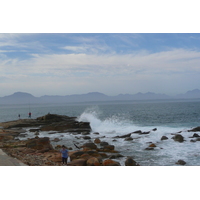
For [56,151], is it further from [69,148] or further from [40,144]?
[40,144]

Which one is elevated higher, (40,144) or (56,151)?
(40,144)

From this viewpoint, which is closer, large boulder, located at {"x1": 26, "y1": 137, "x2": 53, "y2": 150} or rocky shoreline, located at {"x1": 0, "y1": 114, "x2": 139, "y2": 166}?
rocky shoreline, located at {"x1": 0, "y1": 114, "x2": 139, "y2": 166}

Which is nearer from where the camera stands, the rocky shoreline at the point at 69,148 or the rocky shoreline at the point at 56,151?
the rocky shoreline at the point at 56,151

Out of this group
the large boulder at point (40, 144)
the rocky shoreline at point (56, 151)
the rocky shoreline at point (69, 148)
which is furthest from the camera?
the large boulder at point (40, 144)

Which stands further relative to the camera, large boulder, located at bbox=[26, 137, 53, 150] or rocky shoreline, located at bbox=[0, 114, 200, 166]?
large boulder, located at bbox=[26, 137, 53, 150]

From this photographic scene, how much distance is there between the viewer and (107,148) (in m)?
17.5

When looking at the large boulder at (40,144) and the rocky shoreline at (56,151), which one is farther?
the large boulder at (40,144)

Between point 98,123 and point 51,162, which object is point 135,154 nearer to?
point 51,162

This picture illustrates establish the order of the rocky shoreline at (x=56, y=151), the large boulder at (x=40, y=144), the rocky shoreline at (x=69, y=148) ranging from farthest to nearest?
the large boulder at (x=40, y=144)
the rocky shoreline at (x=69, y=148)
the rocky shoreline at (x=56, y=151)

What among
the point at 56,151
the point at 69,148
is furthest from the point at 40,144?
the point at 69,148

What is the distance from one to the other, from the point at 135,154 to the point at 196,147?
598 centimetres

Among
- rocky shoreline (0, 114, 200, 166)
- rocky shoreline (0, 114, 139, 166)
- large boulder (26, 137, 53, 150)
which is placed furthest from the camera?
large boulder (26, 137, 53, 150)

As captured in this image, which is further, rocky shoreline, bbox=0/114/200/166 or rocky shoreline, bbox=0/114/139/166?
rocky shoreline, bbox=0/114/200/166

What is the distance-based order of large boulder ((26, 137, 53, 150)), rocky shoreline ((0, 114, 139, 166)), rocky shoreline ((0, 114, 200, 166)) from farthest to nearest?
large boulder ((26, 137, 53, 150))
rocky shoreline ((0, 114, 200, 166))
rocky shoreline ((0, 114, 139, 166))
